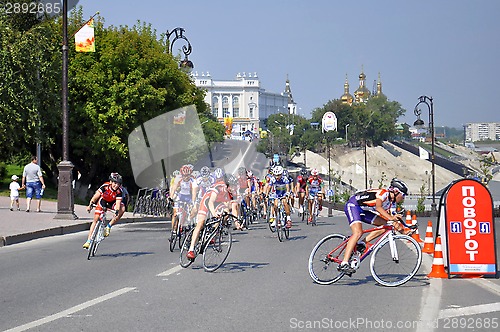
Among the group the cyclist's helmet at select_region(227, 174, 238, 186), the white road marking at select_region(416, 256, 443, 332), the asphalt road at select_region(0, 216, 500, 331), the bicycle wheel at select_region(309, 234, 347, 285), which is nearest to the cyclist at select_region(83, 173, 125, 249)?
the asphalt road at select_region(0, 216, 500, 331)

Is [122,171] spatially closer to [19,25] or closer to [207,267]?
[19,25]

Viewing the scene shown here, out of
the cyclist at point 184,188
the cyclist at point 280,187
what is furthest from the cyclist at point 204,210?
the cyclist at point 280,187

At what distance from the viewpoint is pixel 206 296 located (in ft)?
36.2

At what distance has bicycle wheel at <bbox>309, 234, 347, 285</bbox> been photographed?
12281 millimetres

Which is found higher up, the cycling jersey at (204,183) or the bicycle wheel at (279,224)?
the cycling jersey at (204,183)

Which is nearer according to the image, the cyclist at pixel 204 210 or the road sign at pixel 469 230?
the road sign at pixel 469 230

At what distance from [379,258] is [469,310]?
2417 mm

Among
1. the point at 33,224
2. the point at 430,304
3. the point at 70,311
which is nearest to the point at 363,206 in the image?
the point at 430,304

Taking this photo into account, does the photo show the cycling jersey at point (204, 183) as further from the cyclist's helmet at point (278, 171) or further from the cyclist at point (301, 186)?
the cyclist at point (301, 186)

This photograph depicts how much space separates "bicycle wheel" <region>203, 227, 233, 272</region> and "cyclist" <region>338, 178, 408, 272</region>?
8.28ft

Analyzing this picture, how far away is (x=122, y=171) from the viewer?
5272cm

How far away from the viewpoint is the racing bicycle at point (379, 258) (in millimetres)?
12242

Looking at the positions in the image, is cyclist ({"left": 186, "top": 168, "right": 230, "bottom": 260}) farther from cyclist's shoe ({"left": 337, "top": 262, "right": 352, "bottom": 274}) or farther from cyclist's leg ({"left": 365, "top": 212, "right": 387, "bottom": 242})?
cyclist's leg ({"left": 365, "top": 212, "right": 387, "bottom": 242})

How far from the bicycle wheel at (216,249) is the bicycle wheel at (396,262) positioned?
2798 mm
